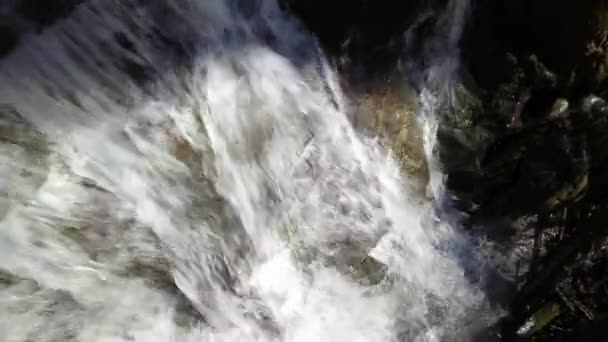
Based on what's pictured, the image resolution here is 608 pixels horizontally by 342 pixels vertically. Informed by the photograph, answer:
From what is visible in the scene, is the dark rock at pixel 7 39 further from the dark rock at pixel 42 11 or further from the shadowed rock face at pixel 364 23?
the shadowed rock face at pixel 364 23

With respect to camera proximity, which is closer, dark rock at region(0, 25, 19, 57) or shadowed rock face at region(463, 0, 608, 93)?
dark rock at region(0, 25, 19, 57)

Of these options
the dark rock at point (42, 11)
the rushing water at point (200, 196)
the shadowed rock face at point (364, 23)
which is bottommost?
the rushing water at point (200, 196)

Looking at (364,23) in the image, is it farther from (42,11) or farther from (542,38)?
(42,11)

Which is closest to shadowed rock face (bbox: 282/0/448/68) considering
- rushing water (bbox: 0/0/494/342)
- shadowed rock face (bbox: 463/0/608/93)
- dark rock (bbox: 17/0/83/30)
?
rushing water (bbox: 0/0/494/342)

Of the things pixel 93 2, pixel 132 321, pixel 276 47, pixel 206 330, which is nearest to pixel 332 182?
pixel 276 47

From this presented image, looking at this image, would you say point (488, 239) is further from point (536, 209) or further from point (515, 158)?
point (515, 158)

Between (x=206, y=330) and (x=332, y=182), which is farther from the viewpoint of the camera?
(x=332, y=182)

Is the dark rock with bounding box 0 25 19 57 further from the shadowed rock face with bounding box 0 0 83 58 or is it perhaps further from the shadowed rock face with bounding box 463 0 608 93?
the shadowed rock face with bounding box 463 0 608 93

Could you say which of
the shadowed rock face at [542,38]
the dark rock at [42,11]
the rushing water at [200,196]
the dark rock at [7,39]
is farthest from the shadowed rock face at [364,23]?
the dark rock at [7,39]

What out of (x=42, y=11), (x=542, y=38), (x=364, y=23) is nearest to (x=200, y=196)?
(x=42, y=11)
